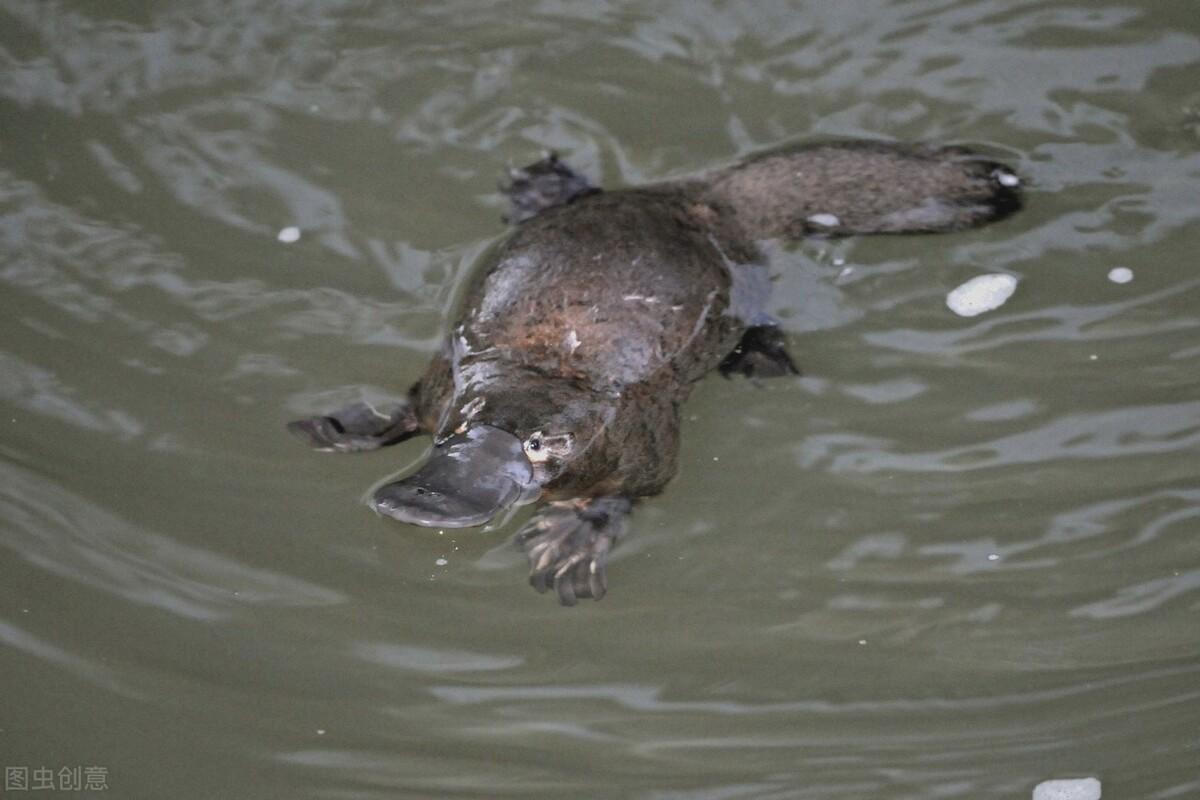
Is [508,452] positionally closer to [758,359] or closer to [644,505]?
[644,505]

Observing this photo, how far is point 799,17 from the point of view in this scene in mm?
4078

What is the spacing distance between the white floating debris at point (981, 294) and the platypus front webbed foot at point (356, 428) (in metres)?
1.50

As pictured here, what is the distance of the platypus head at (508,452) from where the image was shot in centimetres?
274

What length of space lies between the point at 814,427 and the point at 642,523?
1.72 feet

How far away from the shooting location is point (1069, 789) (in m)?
2.70

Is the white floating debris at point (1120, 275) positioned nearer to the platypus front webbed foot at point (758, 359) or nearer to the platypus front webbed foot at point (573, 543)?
the platypus front webbed foot at point (758, 359)

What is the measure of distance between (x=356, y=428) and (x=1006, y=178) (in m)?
1.97

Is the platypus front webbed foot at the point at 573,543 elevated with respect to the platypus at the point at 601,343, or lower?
lower

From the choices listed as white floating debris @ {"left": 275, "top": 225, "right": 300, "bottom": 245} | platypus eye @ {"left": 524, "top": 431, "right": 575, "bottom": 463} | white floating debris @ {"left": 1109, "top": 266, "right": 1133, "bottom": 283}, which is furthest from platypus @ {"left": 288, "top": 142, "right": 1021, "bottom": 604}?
white floating debris @ {"left": 275, "top": 225, "right": 300, "bottom": 245}

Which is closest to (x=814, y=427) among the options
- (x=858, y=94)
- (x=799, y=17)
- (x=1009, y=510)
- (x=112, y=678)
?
(x=1009, y=510)

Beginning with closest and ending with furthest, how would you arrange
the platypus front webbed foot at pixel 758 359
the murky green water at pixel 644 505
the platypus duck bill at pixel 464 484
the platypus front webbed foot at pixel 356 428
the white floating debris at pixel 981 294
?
the platypus duck bill at pixel 464 484 → the murky green water at pixel 644 505 → the platypus front webbed foot at pixel 356 428 → the platypus front webbed foot at pixel 758 359 → the white floating debris at pixel 981 294

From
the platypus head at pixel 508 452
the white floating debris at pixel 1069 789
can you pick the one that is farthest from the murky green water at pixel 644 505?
the platypus head at pixel 508 452

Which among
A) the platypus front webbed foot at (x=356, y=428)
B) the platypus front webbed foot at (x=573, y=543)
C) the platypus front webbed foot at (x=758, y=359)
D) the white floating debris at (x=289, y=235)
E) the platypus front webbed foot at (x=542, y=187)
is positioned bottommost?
the platypus front webbed foot at (x=573, y=543)

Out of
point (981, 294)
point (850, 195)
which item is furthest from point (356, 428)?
point (981, 294)
